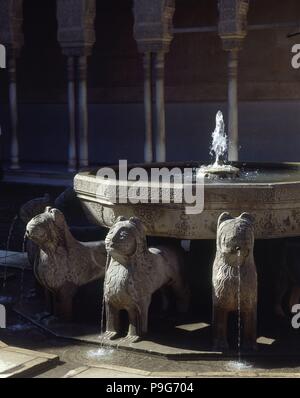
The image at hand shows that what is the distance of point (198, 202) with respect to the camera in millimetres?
6125

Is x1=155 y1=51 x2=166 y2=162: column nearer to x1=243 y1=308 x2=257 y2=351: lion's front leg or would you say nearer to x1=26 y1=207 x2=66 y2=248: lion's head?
x1=26 y1=207 x2=66 y2=248: lion's head

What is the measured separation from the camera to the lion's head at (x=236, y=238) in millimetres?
5434

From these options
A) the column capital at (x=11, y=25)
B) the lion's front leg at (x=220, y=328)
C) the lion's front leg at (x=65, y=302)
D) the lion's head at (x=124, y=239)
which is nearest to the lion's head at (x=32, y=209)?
the lion's front leg at (x=65, y=302)

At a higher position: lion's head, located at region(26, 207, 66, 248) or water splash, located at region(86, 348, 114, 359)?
lion's head, located at region(26, 207, 66, 248)

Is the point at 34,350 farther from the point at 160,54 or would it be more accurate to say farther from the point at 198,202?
the point at 160,54

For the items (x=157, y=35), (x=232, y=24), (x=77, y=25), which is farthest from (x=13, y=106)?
(x=232, y=24)

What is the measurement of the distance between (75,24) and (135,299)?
9402 mm

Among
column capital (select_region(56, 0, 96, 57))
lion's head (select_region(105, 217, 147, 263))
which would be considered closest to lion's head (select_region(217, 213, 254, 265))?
lion's head (select_region(105, 217, 147, 263))

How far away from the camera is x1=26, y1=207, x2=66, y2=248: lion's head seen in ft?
20.2

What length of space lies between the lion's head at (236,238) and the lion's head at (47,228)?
56.3 inches

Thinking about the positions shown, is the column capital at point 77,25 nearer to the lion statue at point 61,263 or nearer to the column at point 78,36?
the column at point 78,36

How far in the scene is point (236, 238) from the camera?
17.8ft

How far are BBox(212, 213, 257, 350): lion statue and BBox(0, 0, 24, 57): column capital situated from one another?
1062cm
